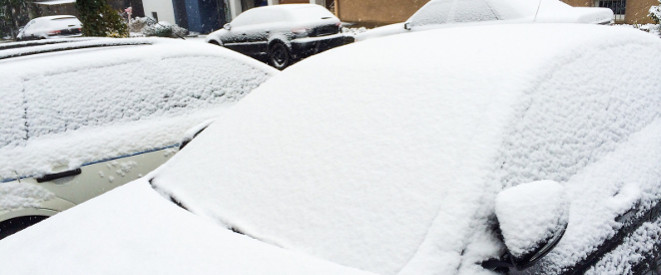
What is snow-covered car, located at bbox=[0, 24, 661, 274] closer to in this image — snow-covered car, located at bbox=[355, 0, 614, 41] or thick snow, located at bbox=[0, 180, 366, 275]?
thick snow, located at bbox=[0, 180, 366, 275]

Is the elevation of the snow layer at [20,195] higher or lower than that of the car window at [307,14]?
lower

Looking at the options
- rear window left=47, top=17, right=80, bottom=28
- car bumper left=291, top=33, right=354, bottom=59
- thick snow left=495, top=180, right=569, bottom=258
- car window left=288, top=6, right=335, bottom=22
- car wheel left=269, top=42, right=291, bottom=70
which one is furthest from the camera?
rear window left=47, top=17, right=80, bottom=28

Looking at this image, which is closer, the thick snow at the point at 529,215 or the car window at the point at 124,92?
the thick snow at the point at 529,215

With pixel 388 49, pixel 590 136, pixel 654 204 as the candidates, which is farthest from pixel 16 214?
pixel 654 204

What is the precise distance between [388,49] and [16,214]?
2.16 metres

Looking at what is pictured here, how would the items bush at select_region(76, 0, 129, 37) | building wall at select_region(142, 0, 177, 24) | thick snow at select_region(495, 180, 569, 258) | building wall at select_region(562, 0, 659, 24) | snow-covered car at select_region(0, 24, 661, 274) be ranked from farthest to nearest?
building wall at select_region(142, 0, 177, 24) → building wall at select_region(562, 0, 659, 24) → bush at select_region(76, 0, 129, 37) → snow-covered car at select_region(0, 24, 661, 274) → thick snow at select_region(495, 180, 569, 258)

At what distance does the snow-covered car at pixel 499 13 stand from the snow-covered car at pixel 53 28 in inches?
644

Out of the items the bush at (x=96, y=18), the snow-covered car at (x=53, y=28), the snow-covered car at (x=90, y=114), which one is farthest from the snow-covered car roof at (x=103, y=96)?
the snow-covered car at (x=53, y=28)

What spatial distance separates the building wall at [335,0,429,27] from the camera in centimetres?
1911

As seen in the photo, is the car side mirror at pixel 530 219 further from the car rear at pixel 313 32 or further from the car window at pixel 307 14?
the car window at pixel 307 14

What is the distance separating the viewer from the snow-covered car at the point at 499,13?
8547 mm

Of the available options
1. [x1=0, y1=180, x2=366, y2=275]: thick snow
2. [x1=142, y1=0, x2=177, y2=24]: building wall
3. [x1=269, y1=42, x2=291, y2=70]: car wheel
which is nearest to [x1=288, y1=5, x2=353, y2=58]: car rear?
[x1=269, y1=42, x2=291, y2=70]: car wheel

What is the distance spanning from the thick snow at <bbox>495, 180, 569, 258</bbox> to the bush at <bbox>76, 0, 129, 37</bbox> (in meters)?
10.3

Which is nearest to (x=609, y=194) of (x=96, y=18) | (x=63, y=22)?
(x=96, y=18)
